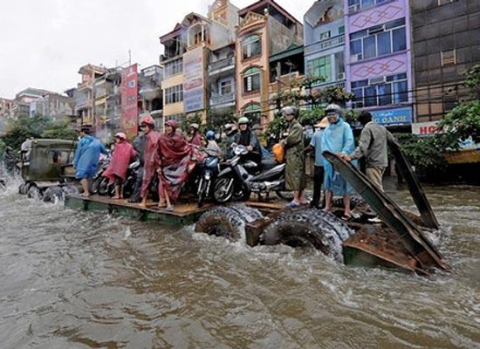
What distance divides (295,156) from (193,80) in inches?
1027

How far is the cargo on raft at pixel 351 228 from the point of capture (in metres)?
2.96

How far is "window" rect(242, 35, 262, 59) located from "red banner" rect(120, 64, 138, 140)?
1432cm

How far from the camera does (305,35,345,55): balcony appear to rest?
20609 mm

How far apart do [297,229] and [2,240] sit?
484cm

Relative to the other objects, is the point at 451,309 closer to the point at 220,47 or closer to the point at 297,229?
the point at 297,229

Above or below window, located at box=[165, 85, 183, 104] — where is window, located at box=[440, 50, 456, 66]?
below

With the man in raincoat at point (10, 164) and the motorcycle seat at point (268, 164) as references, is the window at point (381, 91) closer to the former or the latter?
the motorcycle seat at point (268, 164)

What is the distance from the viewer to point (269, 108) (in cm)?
2333

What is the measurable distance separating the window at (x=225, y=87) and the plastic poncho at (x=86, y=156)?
20201mm

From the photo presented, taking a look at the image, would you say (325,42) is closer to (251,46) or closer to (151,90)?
(251,46)

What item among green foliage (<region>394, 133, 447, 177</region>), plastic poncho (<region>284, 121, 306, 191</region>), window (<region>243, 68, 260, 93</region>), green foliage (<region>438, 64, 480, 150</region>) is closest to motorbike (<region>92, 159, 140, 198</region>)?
plastic poncho (<region>284, 121, 306, 191</region>)

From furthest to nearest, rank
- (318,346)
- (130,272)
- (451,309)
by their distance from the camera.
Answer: (130,272) → (451,309) → (318,346)

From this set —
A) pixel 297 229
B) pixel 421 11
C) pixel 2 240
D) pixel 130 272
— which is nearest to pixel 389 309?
pixel 297 229

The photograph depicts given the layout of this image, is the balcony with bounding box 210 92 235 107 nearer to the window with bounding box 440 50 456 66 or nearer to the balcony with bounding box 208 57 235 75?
the balcony with bounding box 208 57 235 75
